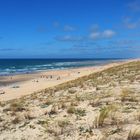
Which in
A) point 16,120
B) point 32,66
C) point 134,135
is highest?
Answer: point 134,135

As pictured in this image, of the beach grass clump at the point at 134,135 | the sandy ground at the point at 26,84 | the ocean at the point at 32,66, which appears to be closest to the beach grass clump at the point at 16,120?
the beach grass clump at the point at 134,135

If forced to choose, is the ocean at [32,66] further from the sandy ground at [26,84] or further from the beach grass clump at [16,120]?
the beach grass clump at [16,120]

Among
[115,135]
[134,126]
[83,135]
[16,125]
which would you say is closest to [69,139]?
[83,135]

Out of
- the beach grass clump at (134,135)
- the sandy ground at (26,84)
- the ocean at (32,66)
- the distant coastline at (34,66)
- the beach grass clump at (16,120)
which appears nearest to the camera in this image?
the beach grass clump at (134,135)

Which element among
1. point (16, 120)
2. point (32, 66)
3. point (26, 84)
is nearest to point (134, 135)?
point (16, 120)

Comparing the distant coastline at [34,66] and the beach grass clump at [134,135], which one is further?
the distant coastline at [34,66]

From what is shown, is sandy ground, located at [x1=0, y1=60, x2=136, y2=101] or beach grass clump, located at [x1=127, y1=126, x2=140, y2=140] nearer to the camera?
beach grass clump, located at [x1=127, y1=126, x2=140, y2=140]

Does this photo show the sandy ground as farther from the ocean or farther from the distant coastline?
the ocean

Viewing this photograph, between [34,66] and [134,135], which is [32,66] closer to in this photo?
[34,66]

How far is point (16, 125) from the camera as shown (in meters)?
8.87

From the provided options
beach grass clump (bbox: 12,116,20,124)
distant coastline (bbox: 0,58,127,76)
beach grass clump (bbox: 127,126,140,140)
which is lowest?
distant coastline (bbox: 0,58,127,76)

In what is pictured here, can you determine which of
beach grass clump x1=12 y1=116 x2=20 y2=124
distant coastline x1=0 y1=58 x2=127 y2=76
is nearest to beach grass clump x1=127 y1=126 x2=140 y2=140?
beach grass clump x1=12 y1=116 x2=20 y2=124

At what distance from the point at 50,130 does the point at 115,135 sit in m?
1.59

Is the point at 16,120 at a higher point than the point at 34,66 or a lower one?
higher
